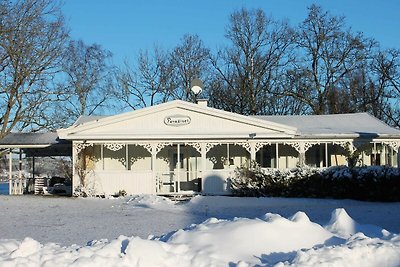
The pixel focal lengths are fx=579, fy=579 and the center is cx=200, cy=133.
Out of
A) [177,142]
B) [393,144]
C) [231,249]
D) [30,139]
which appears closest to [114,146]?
[177,142]

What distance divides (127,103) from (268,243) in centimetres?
4679

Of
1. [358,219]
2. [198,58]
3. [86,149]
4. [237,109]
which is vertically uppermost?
[198,58]

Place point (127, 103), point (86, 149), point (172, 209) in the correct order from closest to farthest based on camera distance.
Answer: point (172, 209) < point (86, 149) < point (127, 103)

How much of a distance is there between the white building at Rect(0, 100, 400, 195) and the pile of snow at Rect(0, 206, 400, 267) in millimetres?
15738

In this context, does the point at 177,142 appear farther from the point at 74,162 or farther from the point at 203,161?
the point at 74,162

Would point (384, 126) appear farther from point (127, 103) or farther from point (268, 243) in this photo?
point (127, 103)

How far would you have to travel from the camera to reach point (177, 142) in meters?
25.8

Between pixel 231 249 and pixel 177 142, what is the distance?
17492 millimetres

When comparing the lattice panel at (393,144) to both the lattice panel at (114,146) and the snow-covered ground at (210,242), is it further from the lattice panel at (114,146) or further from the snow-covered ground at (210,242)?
the lattice panel at (114,146)

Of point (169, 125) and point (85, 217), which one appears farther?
point (169, 125)

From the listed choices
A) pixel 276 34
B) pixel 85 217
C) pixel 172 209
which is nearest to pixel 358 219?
pixel 172 209

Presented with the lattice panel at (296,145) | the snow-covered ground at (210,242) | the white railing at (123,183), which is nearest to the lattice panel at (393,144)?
the lattice panel at (296,145)

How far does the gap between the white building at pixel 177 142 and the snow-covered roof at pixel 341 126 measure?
0.18 feet

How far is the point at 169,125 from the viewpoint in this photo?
25984mm
